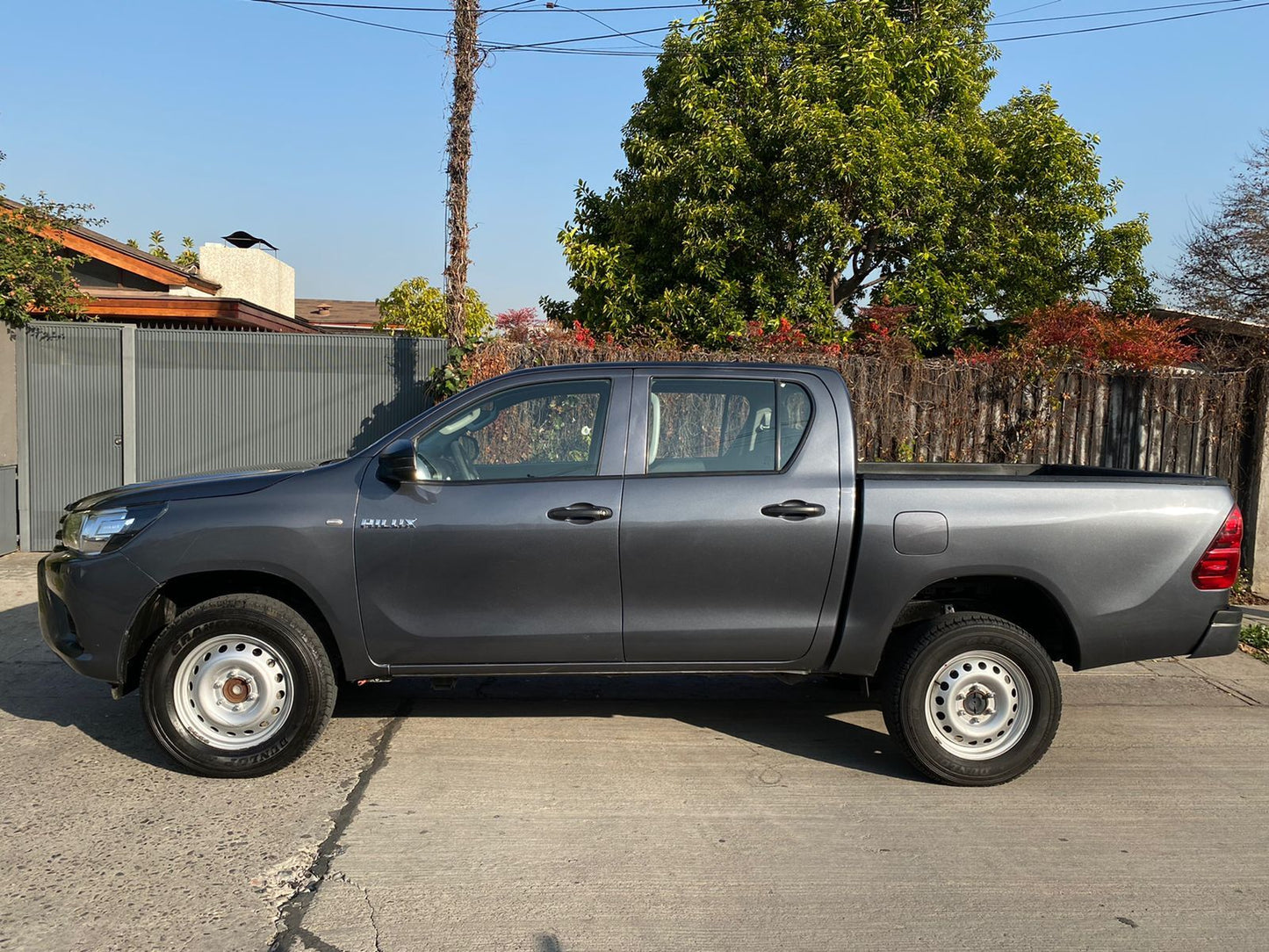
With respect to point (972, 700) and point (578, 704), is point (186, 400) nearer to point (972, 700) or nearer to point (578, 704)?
point (578, 704)

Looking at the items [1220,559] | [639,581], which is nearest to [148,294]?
[639,581]

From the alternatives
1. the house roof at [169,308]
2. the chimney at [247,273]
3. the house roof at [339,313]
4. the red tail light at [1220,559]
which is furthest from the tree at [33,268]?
the house roof at [339,313]

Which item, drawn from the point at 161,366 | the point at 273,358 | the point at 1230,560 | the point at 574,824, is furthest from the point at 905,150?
the point at 574,824

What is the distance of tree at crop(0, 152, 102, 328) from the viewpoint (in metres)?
10.5

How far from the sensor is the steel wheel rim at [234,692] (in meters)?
4.99

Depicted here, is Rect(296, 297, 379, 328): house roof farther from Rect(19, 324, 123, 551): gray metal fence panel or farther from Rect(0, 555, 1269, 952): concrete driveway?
Rect(0, 555, 1269, 952): concrete driveway

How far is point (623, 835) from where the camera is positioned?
439cm

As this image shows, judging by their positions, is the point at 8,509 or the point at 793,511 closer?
the point at 793,511

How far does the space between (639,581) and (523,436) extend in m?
0.99

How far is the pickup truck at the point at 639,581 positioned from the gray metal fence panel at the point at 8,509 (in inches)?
248

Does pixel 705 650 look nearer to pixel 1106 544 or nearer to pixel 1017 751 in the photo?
pixel 1017 751

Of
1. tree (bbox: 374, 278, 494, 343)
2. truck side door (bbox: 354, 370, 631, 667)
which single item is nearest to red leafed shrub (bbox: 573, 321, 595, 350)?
truck side door (bbox: 354, 370, 631, 667)

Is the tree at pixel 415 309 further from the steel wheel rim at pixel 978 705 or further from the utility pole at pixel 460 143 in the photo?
the steel wheel rim at pixel 978 705

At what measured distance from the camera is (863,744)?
18.4 ft
